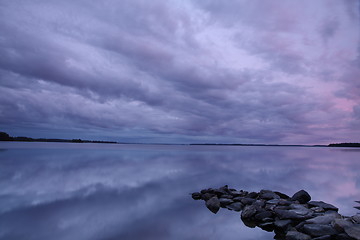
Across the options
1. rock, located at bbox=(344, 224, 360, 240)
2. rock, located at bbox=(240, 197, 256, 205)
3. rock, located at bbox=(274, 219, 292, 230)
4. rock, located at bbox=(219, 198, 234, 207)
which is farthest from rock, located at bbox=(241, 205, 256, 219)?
rock, located at bbox=(344, 224, 360, 240)

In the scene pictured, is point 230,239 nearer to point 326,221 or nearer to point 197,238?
point 197,238

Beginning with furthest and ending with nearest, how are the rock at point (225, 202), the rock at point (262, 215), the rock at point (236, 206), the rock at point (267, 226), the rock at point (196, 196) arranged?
the rock at point (196, 196), the rock at point (225, 202), the rock at point (236, 206), the rock at point (262, 215), the rock at point (267, 226)

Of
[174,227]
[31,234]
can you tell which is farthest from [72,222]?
[174,227]

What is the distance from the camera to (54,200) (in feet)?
49.8

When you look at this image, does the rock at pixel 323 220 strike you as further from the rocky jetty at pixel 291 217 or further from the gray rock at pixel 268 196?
the gray rock at pixel 268 196

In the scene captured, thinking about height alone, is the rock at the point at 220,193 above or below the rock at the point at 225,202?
above

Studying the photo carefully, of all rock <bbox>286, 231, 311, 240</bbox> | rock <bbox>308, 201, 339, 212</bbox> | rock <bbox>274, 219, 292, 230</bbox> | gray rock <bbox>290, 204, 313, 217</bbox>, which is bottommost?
rock <bbox>274, 219, 292, 230</bbox>

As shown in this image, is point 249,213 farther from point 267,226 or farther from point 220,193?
point 220,193

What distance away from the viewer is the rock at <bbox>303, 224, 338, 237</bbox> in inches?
337

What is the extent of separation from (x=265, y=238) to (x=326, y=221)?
8.46ft

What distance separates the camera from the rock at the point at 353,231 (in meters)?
7.88

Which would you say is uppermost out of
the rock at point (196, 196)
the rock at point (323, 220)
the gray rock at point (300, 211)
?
the rock at point (323, 220)

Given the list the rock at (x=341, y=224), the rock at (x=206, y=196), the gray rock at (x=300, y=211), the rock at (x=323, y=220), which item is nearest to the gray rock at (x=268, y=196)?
the gray rock at (x=300, y=211)

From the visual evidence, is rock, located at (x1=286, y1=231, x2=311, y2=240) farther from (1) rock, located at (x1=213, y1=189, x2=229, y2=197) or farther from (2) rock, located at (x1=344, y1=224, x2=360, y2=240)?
(1) rock, located at (x1=213, y1=189, x2=229, y2=197)
